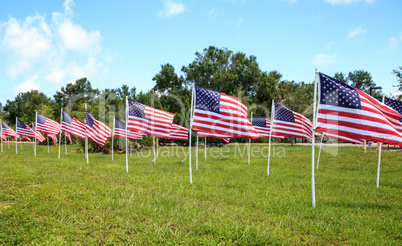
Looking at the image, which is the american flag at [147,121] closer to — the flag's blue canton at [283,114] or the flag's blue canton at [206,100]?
the flag's blue canton at [206,100]

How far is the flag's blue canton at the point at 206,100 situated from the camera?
10488mm

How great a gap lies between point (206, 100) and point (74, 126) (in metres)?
12.6

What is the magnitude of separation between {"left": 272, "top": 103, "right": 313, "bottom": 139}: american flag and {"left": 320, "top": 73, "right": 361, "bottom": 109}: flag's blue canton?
6099 millimetres

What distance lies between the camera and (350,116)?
23.7ft

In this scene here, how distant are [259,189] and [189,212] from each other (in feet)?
13.2

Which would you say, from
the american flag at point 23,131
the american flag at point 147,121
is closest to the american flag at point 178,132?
the american flag at point 147,121

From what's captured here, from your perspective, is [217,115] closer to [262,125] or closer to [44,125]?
[262,125]

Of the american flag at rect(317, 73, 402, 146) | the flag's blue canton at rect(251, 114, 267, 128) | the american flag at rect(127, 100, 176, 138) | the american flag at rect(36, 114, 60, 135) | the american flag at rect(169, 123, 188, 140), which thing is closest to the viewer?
the american flag at rect(317, 73, 402, 146)

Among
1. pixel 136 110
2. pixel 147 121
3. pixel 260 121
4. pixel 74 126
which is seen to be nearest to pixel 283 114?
pixel 260 121

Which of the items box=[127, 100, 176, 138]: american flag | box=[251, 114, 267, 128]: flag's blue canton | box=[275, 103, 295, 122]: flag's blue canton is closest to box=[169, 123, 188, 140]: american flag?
box=[127, 100, 176, 138]: american flag

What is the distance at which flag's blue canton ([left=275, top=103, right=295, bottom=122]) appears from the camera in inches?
528

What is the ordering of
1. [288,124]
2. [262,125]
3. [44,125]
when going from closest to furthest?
[288,124] < [262,125] < [44,125]

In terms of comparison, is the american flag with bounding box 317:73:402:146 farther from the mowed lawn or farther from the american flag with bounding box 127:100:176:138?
the american flag with bounding box 127:100:176:138

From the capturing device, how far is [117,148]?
28984mm
